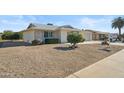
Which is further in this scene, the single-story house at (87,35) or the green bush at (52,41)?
the single-story house at (87,35)

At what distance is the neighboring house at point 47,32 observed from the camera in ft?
98.1

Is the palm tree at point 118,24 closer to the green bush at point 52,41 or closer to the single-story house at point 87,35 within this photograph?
the single-story house at point 87,35

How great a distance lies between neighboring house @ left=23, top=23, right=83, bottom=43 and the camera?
29886 mm

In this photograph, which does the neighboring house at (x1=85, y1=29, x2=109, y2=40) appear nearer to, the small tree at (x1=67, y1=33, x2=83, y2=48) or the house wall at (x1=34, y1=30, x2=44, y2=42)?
the house wall at (x1=34, y1=30, x2=44, y2=42)

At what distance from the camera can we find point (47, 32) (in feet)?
101

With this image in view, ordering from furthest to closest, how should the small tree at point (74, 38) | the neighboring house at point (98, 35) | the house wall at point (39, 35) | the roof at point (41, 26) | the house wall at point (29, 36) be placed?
the neighboring house at point (98, 35)
the house wall at point (29, 36)
the roof at point (41, 26)
the house wall at point (39, 35)
the small tree at point (74, 38)

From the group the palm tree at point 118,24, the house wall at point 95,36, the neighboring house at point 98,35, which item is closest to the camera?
the neighboring house at point 98,35

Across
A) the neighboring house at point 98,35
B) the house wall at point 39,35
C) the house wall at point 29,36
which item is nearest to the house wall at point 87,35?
the neighboring house at point 98,35

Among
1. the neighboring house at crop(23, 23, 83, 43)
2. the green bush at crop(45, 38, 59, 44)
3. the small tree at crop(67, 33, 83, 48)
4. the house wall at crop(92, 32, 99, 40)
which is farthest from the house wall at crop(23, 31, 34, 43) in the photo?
the house wall at crop(92, 32, 99, 40)

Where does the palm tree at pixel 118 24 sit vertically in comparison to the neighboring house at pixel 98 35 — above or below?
above

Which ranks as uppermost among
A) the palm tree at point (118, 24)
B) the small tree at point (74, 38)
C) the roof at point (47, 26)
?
the palm tree at point (118, 24)

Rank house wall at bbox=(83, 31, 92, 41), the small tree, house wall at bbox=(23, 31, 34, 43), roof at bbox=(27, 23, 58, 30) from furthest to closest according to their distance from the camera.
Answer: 1. house wall at bbox=(83, 31, 92, 41)
2. house wall at bbox=(23, 31, 34, 43)
3. roof at bbox=(27, 23, 58, 30)
4. the small tree

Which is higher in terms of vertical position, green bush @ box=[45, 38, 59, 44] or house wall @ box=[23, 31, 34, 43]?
house wall @ box=[23, 31, 34, 43]
